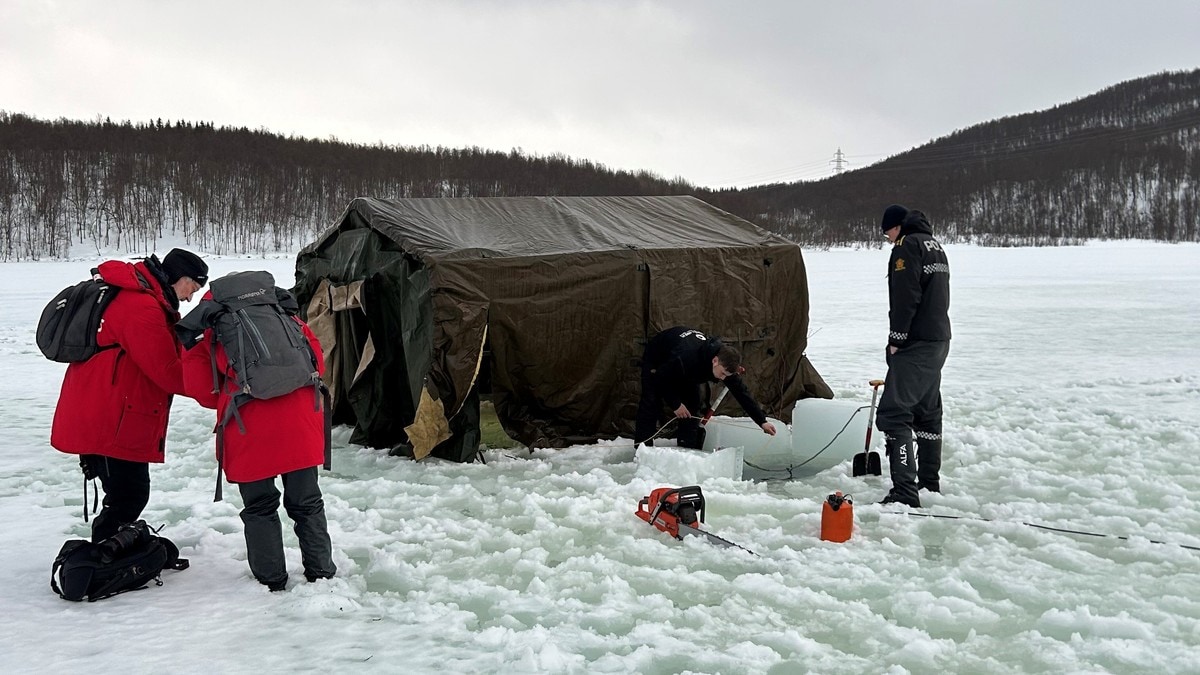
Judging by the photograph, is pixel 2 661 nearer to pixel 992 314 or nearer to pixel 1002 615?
pixel 1002 615

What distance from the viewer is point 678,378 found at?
6520mm

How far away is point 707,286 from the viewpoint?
734cm

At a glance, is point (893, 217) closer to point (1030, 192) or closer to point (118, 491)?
point (118, 491)

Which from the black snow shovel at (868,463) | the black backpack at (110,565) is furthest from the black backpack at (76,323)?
the black snow shovel at (868,463)

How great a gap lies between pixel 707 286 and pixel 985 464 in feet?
8.34

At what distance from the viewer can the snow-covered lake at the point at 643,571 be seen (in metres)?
3.44

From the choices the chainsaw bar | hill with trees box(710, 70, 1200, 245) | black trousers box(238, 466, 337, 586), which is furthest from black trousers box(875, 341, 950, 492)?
hill with trees box(710, 70, 1200, 245)

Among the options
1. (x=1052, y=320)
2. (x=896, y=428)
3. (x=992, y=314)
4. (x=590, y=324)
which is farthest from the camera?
(x=992, y=314)

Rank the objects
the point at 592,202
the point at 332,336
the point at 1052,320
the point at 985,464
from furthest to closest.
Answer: the point at 1052,320
the point at 592,202
the point at 332,336
the point at 985,464

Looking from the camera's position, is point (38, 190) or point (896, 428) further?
point (38, 190)

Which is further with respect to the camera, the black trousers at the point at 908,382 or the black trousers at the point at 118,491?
the black trousers at the point at 908,382

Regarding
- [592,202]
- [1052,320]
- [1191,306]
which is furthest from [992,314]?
[592,202]

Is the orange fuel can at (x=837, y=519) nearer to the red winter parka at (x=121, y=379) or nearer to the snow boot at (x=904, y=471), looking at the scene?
the snow boot at (x=904, y=471)

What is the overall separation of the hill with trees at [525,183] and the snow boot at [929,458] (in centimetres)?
4856
